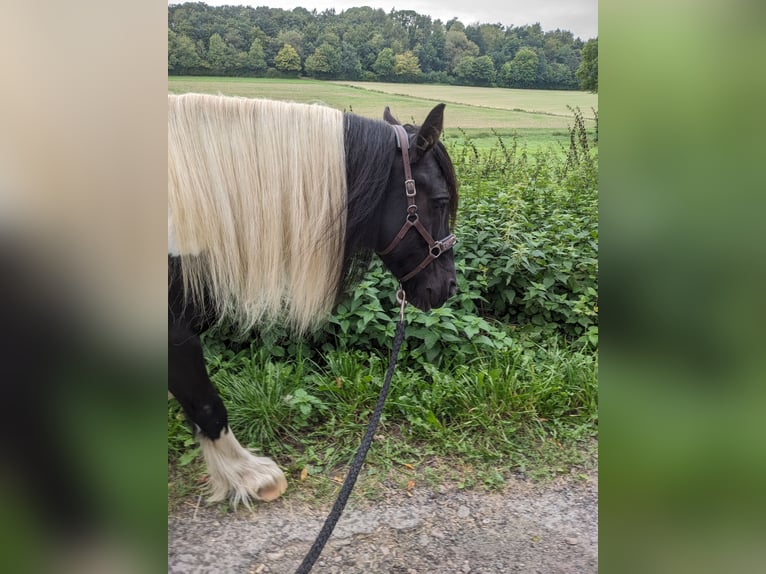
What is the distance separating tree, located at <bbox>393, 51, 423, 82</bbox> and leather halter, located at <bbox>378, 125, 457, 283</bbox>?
0.75 meters

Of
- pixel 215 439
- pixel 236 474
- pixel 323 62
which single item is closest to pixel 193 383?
pixel 215 439

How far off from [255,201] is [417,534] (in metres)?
1.49

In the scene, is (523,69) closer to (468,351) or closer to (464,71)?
(464,71)

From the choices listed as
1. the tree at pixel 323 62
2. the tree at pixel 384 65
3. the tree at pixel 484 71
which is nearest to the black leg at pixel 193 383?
the tree at pixel 323 62

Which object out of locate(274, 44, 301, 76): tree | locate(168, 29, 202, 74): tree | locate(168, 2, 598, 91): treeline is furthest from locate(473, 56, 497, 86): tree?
locate(168, 29, 202, 74): tree

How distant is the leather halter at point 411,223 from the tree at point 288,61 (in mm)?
762

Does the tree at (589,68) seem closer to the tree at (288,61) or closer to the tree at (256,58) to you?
the tree at (288,61)

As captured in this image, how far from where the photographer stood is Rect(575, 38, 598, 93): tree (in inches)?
71.7
